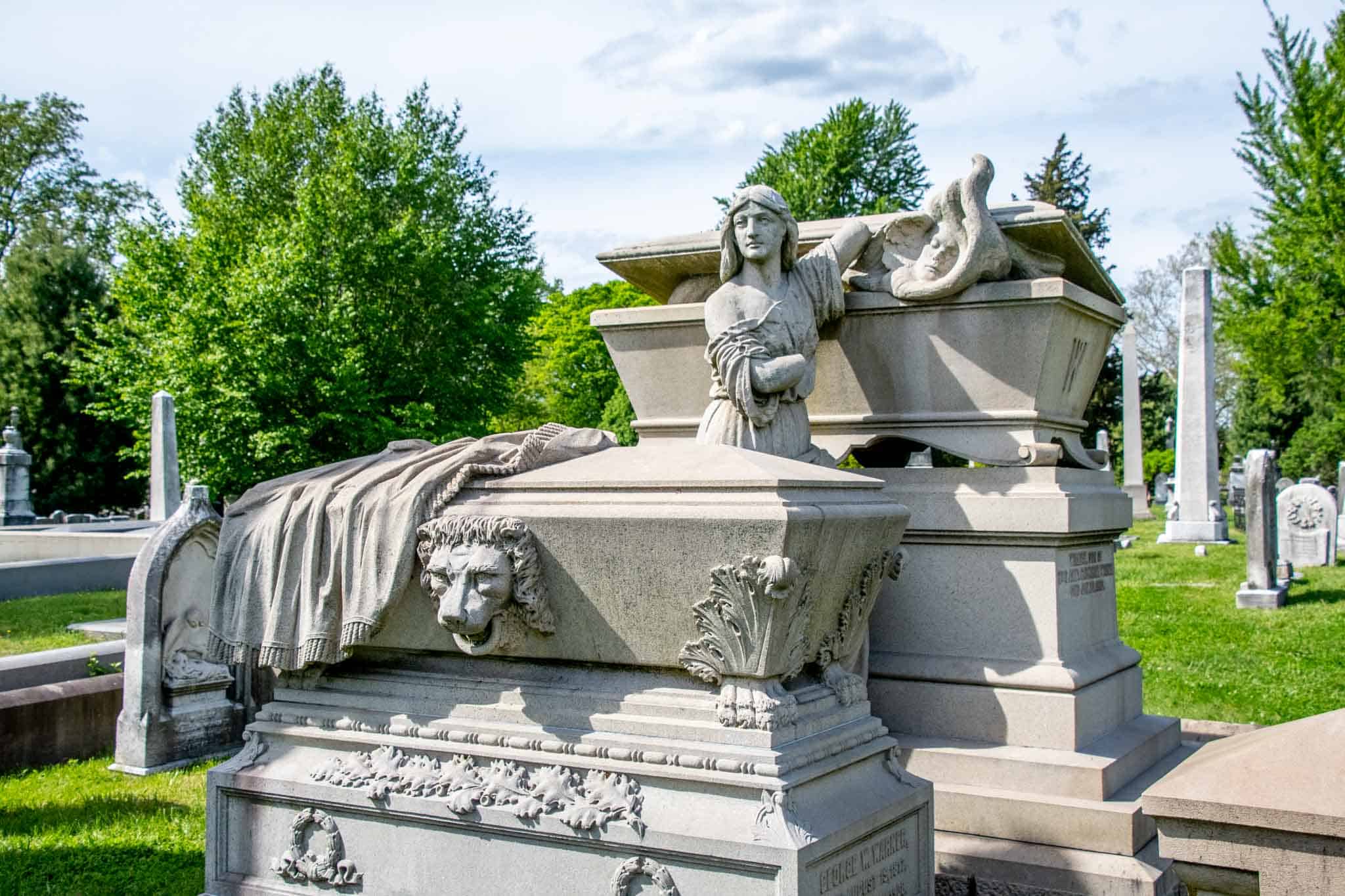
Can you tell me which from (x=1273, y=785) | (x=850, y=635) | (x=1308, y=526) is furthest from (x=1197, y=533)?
(x=1273, y=785)

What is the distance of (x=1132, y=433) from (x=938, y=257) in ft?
85.4

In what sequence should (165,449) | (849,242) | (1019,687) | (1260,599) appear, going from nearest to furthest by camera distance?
1. (1019,687)
2. (849,242)
3. (1260,599)
4. (165,449)

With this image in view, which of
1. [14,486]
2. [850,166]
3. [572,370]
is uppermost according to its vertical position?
[850,166]

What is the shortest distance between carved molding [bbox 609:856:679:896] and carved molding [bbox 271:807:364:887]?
1060mm

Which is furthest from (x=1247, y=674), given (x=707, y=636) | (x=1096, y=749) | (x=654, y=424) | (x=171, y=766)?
(x=171, y=766)

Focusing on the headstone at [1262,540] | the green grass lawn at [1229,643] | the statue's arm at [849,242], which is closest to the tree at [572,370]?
the green grass lawn at [1229,643]

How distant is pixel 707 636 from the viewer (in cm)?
353

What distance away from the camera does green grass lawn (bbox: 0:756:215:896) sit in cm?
463

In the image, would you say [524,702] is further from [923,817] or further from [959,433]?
[959,433]

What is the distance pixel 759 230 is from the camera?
16.0 feet

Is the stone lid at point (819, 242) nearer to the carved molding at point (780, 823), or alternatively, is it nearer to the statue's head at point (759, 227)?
the statue's head at point (759, 227)

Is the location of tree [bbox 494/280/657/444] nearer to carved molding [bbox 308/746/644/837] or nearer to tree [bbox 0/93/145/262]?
tree [bbox 0/93/145/262]

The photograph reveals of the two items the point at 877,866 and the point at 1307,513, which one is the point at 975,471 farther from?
the point at 1307,513

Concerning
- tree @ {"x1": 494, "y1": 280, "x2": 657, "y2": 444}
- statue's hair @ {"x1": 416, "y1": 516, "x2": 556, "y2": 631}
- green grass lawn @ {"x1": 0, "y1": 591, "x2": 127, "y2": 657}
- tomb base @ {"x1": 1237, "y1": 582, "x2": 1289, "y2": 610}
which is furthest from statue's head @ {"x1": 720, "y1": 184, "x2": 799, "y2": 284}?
tree @ {"x1": 494, "y1": 280, "x2": 657, "y2": 444}
